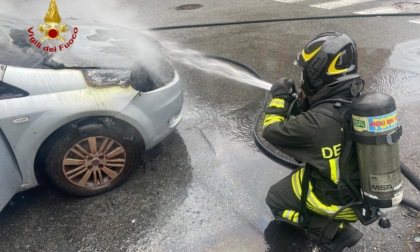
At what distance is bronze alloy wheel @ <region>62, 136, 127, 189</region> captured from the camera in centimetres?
308

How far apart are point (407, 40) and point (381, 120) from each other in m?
5.82

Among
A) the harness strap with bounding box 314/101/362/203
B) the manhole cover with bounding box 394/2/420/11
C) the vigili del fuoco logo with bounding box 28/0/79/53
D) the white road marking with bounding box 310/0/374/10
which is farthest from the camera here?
the white road marking with bounding box 310/0/374/10

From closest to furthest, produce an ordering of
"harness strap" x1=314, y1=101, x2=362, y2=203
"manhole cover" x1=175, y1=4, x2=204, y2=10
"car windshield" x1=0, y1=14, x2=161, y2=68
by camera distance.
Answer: "harness strap" x1=314, y1=101, x2=362, y2=203 → "car windshield" x1=0, y1=14, x2=161, y2=68 → "manhole cover" x1=175, y1=4, x2=204, y2=10

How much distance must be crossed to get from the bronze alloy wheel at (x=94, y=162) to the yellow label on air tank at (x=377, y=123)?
2.03m

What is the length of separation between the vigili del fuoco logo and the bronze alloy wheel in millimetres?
973

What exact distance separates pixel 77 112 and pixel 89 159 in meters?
0.45

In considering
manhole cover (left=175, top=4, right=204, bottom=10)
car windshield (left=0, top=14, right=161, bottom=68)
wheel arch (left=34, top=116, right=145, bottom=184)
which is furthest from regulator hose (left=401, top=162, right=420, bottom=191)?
manhole cover (left=175, top=4, right=204, bottom=10)

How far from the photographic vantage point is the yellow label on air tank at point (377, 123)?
6.64 ft

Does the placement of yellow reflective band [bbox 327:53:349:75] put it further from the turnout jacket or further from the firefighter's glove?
the firefighter's glove

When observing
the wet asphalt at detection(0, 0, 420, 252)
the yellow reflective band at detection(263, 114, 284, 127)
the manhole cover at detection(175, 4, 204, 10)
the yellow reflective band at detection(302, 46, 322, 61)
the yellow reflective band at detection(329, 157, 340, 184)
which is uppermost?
the yellow reflective band at detection(302, 46, 322, 61)

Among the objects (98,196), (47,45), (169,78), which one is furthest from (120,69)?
(98,196)

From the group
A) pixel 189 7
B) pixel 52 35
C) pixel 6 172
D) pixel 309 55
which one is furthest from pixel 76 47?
pixel 189 7

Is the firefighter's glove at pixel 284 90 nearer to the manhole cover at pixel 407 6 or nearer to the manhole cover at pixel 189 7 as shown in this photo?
the manhole cover at pixel 189 7

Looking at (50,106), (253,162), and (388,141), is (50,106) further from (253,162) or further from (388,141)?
(388,141)
